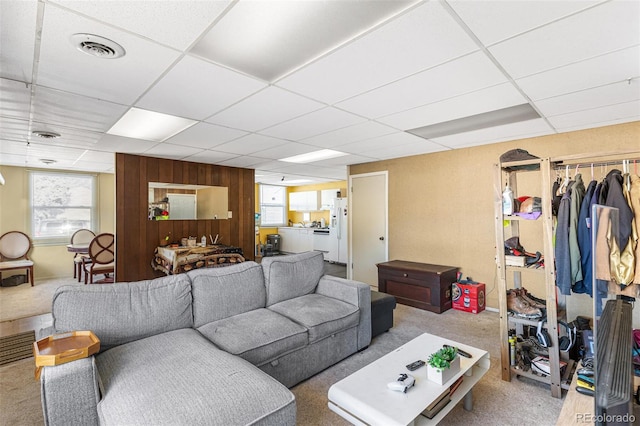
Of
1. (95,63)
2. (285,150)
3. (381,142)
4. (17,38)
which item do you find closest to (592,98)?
(381,142)

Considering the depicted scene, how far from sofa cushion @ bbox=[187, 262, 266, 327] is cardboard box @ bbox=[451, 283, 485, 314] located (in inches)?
108

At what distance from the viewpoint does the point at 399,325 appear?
3578 millimetres

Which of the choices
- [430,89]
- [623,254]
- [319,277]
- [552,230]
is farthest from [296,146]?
[623,254]

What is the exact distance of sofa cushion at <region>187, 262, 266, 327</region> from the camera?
→ 2.41m

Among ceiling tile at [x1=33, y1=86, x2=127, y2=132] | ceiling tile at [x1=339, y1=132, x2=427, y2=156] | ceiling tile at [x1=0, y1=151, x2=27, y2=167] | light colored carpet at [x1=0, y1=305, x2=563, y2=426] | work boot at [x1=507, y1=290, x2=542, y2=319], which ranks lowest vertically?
light colored carpet at [x1=0, y1=305, x2=563, y2=426]

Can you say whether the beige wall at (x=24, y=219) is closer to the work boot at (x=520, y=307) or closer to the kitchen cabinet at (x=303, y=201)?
the kitchen cabinet at (x=303, y=201)

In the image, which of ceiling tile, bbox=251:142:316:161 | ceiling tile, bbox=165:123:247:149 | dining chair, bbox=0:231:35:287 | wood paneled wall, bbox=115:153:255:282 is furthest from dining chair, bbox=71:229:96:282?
ceiling tile, bbox=251:142:316:161

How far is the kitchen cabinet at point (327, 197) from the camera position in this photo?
8820mm

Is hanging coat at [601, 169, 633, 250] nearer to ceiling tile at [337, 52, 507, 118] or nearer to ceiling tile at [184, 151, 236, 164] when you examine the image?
ceiling tile at [337, 52, 507, 118]

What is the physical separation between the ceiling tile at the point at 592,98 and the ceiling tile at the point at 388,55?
135 cm

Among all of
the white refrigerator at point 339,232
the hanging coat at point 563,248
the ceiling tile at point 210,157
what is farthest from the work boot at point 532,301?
the white refrigerator at point 339,232

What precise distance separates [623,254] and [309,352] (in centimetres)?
231

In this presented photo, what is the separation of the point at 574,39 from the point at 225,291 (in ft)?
9.44

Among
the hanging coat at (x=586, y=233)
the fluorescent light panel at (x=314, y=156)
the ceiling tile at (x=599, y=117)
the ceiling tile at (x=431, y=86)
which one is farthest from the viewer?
the fluorescent light panel at (x=314, y=156)
